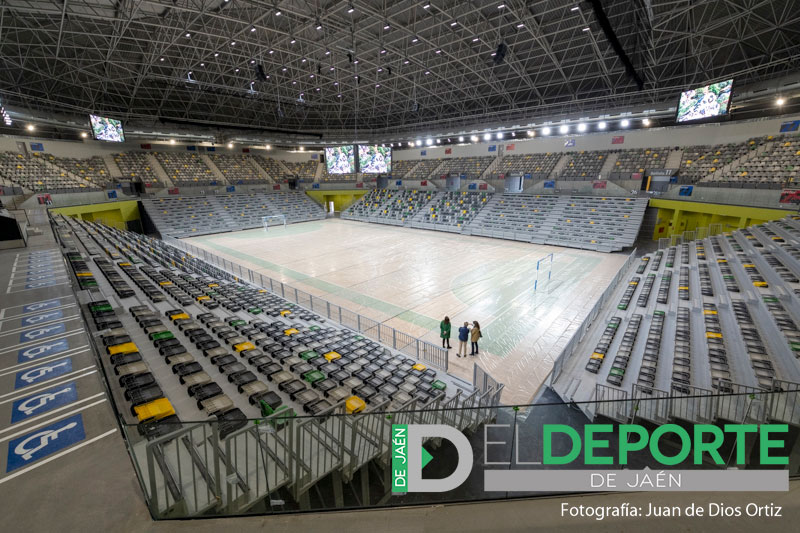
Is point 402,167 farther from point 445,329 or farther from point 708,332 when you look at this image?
point 708,332

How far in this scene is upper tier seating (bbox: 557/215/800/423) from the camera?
21.3ft

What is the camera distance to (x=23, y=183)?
982 inches

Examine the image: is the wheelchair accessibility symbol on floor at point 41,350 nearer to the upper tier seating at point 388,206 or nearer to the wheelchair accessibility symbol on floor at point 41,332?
the wheelchair accessibility symbol on floor at point 41,332

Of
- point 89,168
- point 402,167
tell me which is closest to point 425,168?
point 402,167

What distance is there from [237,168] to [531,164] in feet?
119

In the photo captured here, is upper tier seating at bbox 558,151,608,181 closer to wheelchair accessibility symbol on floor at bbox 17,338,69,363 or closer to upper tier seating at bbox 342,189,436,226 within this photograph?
upper tier seating at bbox 342,189,436,226

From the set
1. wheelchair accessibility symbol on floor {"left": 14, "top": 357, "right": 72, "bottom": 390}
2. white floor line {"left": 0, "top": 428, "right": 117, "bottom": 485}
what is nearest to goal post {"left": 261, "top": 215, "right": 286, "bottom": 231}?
wheelchair accessibility symbol on floor {"left": 14, "top": 357, "right": 72, "bottom": 390}

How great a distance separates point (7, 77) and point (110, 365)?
34.5 meters

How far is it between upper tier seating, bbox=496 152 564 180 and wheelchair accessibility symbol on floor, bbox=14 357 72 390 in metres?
33.9

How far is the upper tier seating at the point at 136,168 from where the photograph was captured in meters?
34.7

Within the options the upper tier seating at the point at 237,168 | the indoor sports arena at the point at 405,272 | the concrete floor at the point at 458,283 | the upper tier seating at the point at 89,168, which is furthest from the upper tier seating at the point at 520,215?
the upper tier seating at the point at 89,168

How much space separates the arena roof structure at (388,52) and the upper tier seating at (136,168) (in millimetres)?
3884

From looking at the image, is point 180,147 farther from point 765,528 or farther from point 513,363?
point 765,528

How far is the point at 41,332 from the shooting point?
5930 mm
